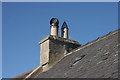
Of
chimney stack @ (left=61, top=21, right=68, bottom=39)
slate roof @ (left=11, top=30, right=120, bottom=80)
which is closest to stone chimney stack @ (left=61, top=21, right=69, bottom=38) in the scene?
chimney stack @ (left=61, top=21, right=68, bottom=39)

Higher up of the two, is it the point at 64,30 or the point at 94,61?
the point at 64,30

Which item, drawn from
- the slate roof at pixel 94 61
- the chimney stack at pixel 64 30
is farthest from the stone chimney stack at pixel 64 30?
the slate roof at pixel 94 61

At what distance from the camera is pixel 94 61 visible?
1016 cm

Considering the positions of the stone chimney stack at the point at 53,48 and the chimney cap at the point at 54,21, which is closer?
the stone chimney stack at the point at 53,48

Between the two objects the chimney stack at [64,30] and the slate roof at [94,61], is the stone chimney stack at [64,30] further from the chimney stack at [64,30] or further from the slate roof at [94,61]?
the slate roof at [94,61]

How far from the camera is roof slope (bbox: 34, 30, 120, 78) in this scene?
863 centimetres

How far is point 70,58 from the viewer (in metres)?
12.9

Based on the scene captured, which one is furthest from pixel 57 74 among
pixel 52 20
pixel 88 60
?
pixel 52 20

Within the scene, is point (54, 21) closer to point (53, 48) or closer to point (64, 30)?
point (64, 30)

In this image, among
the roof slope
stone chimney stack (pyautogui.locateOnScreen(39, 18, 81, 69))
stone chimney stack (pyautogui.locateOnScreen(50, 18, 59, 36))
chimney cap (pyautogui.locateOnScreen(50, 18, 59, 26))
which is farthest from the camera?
chimney cap (pyautogui.locateOnScreen(50, 18, 59, 26))

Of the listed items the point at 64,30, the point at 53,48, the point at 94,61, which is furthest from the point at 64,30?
the point at 94,61

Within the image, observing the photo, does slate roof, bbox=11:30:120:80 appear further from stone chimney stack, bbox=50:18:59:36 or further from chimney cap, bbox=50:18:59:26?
chimney cap, bbox=50:18:59:26

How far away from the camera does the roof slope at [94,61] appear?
8627mm

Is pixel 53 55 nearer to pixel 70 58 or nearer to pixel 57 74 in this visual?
pixel 70 58
